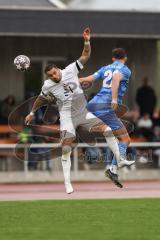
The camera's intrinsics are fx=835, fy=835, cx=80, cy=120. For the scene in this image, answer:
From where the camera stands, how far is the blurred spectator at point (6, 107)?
21781 millimetres

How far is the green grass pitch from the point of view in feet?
31.0

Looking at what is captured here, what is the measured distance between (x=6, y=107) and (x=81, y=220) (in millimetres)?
11592

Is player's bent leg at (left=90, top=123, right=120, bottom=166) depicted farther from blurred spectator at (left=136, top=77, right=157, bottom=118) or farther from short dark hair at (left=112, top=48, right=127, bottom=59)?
blurred spectator at (left=136, top=77, right=157, bottom=118)

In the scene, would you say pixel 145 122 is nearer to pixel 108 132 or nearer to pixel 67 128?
pixel 108 132

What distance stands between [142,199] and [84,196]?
1.48 metres

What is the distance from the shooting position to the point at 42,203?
1298 centimetres

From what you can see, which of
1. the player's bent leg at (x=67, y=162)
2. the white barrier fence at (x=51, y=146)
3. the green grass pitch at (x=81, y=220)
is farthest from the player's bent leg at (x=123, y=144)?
the white barrier fence at (x=51, y=146)

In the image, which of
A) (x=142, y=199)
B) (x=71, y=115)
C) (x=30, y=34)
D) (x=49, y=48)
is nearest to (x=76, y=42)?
(x=49, y=48)

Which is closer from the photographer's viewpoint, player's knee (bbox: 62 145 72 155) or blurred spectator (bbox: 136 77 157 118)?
player's knee (bbox: 62 145 72 155)

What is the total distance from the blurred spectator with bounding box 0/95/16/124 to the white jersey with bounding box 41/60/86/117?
23.8 ft

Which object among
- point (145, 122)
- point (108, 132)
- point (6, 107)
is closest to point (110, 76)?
point (108, 132)

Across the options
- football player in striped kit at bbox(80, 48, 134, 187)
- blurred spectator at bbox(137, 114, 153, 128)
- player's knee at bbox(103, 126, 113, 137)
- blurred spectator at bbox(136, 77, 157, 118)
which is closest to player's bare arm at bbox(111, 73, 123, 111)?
football player in striped kit at bbox(80, 48, 134, 187)

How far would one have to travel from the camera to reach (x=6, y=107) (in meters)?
22.0

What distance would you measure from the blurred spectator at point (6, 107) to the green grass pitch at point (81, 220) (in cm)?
880
